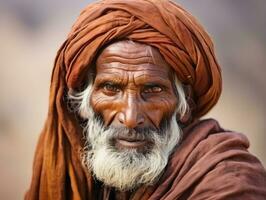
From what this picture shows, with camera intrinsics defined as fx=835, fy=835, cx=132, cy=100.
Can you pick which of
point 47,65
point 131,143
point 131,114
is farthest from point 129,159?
point 47,65

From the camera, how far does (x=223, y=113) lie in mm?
4344

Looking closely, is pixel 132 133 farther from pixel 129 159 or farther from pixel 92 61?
pixel 92 61

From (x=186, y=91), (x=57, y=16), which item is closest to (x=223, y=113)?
(x=57, y=16)

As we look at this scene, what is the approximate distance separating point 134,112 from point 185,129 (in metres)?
0.24

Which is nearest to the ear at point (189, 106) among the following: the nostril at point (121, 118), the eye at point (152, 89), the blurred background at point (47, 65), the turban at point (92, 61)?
the turban at point (92, 61)

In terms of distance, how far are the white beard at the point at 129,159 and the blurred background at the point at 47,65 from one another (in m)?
1.42

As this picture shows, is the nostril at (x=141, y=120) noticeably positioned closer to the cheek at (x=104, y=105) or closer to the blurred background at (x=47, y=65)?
the cheek at (x=104, y=105)

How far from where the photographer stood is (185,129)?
293cm

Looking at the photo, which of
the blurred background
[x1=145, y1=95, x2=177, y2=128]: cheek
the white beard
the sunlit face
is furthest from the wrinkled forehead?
the blurred background

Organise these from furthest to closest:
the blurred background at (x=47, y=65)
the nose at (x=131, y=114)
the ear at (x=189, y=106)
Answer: the blurred background at (x=47, y=65) < the ear at (x=189, y=106) < the nose at (x=131, y=114)

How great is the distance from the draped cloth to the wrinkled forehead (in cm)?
2

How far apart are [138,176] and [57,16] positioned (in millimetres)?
1692

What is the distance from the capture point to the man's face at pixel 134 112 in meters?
2.81

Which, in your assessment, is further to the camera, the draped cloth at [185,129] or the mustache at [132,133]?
the mustache at [132,133]
